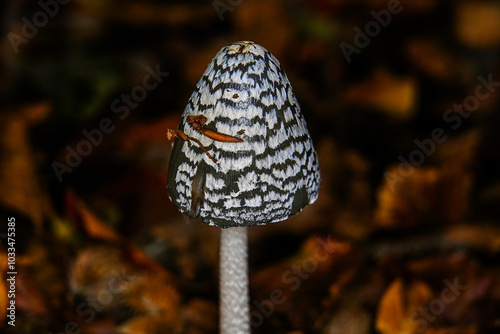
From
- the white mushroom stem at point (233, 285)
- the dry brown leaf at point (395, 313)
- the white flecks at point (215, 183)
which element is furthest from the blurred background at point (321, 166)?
the white flecks at point (215, 183)

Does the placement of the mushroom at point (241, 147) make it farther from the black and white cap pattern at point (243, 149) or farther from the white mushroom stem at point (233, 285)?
the white mushroom stem at point (233, 285)

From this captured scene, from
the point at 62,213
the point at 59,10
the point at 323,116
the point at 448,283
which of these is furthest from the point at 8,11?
the point at 448,283

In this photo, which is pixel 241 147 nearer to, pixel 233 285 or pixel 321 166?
pixel 233 285

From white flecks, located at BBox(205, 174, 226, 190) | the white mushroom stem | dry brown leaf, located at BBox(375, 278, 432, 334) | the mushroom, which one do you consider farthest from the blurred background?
A: white flecks, located at BBox(205, 174, 226, 190)

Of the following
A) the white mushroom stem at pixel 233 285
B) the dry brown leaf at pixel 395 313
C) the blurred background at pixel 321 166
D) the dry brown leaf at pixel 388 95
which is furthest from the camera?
the dry brown leaf at pixel 388 95

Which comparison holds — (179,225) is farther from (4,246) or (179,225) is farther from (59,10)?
(59,10)

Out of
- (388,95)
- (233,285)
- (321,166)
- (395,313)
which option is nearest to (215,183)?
(233,285)

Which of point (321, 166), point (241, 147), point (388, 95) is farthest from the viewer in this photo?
point (388, 95)
